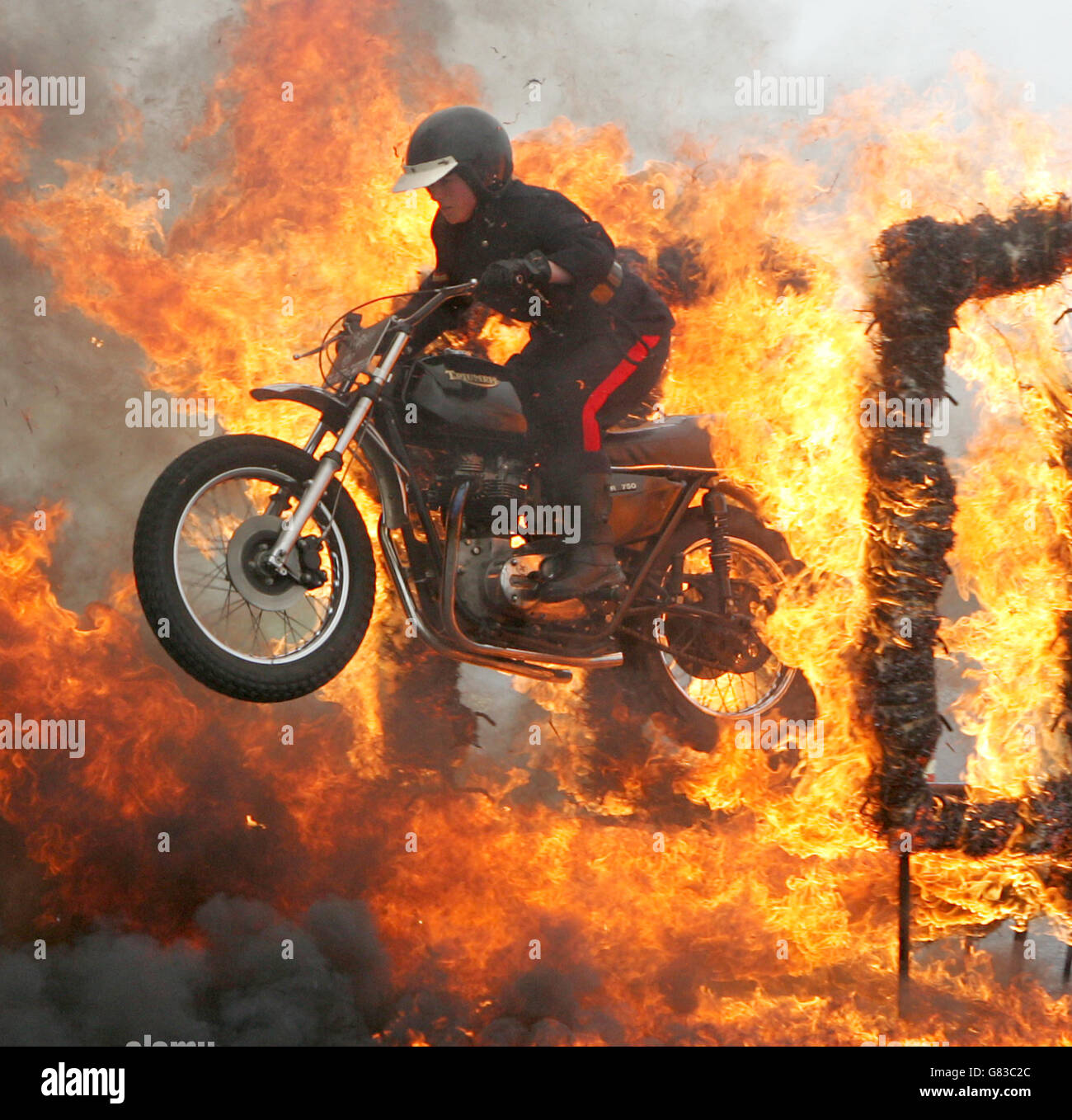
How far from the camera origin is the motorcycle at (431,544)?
351 cm

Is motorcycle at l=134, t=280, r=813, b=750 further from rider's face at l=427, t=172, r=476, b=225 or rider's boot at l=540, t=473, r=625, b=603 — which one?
rider's face at l=427, t=172, r=476, b=225

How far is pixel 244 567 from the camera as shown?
11.5 feet

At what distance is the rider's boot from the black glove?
0.74m

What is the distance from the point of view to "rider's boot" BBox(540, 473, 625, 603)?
3.97 meters

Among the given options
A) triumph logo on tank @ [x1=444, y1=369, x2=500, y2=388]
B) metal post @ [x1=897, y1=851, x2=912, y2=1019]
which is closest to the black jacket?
triumph logo on tank @ [x1=444, y1=369, x2=500, y2=388]

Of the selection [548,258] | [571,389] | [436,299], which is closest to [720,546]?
[571,389]

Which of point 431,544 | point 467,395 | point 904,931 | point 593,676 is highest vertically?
point 467,395

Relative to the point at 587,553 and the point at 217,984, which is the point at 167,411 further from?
the point at 217,984

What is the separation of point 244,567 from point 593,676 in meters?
2.14

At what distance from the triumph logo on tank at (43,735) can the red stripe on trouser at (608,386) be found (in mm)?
2689

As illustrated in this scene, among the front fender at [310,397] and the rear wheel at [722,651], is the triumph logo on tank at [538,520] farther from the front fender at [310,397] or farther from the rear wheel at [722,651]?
the front fender at [310,397]

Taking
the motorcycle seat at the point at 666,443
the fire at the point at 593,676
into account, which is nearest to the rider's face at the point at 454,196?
the fire at the point at 593,676

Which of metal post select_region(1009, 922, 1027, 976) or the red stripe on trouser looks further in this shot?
metal post select_region(1009, 922, 1027, 976)

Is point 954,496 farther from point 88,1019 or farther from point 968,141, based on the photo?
point 88,1019
